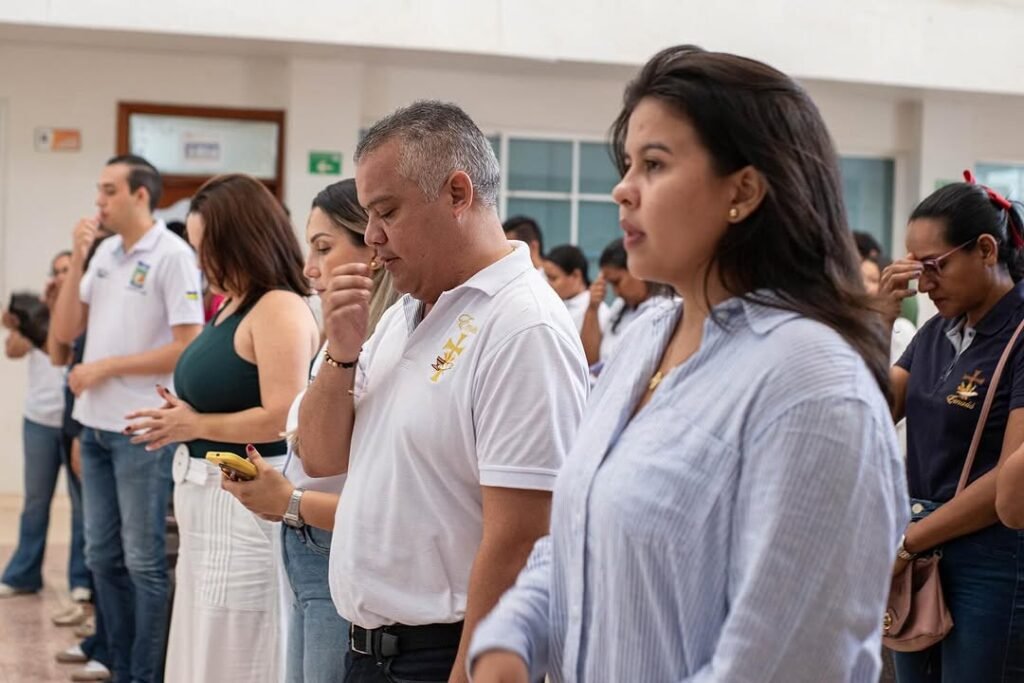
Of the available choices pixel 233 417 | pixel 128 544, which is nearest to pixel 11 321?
pixel 128 544

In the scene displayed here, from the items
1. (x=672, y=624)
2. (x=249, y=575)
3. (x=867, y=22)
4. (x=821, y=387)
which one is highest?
(x=867, y=22)

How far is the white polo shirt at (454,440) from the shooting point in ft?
5.98

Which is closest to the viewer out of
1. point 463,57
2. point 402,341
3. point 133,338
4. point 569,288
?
point 402,341

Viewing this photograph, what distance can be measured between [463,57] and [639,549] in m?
8.12

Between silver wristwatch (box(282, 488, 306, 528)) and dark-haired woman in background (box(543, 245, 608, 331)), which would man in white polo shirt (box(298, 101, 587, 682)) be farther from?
dark-haired woman in background (box(543, 245, 608, 331))

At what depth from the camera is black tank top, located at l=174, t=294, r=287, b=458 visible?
3.02 meters

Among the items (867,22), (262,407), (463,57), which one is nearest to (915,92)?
(867,22)

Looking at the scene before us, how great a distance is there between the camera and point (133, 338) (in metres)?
4.53

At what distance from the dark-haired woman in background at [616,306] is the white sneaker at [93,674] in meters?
2.49

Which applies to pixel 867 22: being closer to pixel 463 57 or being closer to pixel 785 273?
pixel 463 57

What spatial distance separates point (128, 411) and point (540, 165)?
19.7 feet

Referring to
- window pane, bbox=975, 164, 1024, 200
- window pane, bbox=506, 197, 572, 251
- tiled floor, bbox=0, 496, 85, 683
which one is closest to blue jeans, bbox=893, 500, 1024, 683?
tiled floor, bbox=0, 496, 85, 683

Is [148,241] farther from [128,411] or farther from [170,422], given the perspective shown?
[170,422]

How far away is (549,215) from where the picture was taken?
10.0m
